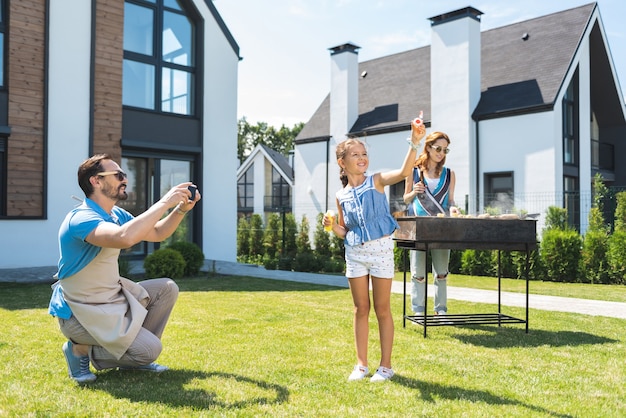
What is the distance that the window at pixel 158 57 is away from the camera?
13500 mm

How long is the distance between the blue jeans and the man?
3.05 meters

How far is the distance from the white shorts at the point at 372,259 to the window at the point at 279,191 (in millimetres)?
31796

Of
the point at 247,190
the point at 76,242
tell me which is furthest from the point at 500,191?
the point at 247,190

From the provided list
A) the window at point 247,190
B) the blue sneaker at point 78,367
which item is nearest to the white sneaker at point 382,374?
the blue sneaker at point 78,367

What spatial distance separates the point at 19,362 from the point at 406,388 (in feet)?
9.40

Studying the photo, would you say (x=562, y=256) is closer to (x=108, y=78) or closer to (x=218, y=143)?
(x=218, y=143)

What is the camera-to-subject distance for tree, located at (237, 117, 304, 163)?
67625 mm

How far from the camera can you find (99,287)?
3.69 m

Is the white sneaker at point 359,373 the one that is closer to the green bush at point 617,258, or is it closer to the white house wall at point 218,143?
the green bush at point 617,258

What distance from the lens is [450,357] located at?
180 inches

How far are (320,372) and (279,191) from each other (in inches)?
1282

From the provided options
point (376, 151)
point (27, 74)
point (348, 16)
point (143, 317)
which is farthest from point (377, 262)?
point (376, 151)

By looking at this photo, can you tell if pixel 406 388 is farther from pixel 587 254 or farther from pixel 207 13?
pixel 207 13

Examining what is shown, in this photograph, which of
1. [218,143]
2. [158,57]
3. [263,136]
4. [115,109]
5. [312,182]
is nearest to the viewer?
[115,109]
